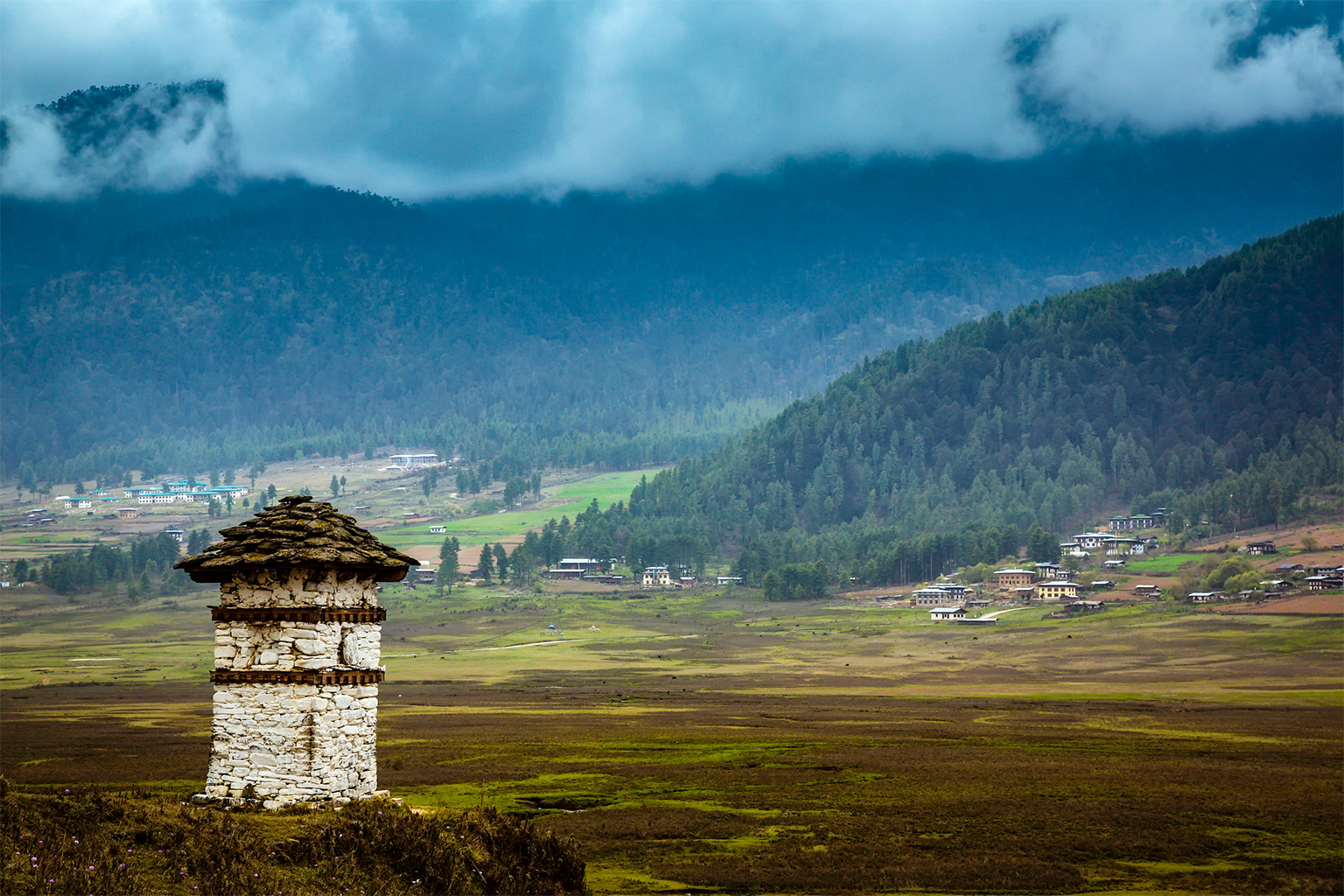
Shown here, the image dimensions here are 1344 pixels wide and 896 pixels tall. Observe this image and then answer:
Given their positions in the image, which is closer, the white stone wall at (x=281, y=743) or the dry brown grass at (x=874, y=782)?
the white stone wall at (x=281, y=743)

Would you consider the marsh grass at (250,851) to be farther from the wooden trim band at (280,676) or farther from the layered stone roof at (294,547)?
the layered stone roof at (294,547)

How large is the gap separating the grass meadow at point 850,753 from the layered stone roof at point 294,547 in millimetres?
5407

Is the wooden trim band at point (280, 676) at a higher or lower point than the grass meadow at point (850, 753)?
higher

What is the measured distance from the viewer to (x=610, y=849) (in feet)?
117

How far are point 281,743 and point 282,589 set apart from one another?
266cm

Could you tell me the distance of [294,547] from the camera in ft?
73.0

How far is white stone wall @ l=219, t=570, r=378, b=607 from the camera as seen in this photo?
73.0 ft

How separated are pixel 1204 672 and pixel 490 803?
304 ft

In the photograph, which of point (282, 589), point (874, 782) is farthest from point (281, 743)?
point (874, 782)

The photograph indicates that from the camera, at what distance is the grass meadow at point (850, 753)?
35625 millimetres

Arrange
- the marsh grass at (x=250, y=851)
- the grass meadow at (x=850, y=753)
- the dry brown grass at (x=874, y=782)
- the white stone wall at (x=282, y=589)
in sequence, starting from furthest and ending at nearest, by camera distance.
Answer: the grass meadow at (x=850, y=753), the dry brown grass at (x=874, y=782), the white stone wall at (x=282, y=589), the marsh grass at (x=250, y=851)

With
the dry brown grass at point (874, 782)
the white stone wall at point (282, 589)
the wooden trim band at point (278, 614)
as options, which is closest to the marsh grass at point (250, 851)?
the wooden trim band at point (278, 614)

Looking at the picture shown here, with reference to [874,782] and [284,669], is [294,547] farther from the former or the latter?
[874,782]

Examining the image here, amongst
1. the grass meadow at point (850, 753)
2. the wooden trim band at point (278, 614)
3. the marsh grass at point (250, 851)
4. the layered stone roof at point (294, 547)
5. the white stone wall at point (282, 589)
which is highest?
the layered stone roof at point (294, 547)
